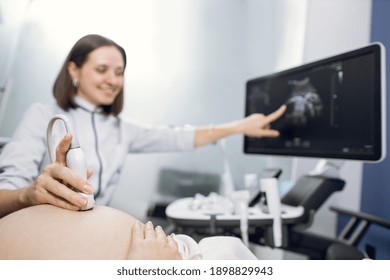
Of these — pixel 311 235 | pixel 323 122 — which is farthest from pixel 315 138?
pixel 311 235

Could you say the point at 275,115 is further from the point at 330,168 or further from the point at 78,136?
the point at 78,136

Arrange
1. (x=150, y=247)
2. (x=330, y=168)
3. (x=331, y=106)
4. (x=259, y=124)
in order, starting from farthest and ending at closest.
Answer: (x=259, y=124), (x=330, y=168), (x=331, y=106), (x=150, y=247)

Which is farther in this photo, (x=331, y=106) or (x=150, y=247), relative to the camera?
(x=331, y=106)

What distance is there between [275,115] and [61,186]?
0.73 m

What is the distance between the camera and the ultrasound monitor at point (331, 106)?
0.83m

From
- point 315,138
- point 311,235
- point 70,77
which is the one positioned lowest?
point 311,235

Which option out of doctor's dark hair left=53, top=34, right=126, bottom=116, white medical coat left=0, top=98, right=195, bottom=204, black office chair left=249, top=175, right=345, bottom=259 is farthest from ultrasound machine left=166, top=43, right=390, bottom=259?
doctor's dark hair left=53, top=34, right=126, bottom=116

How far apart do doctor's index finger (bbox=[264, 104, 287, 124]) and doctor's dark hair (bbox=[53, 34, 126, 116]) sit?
48 centimetres

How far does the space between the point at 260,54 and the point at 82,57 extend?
3.22ft

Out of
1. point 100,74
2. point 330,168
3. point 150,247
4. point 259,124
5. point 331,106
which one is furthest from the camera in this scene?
point 259,124

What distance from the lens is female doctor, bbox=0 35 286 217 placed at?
2.05ft

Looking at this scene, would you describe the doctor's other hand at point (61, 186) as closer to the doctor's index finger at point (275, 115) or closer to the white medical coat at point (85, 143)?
the white medical coat at point (85, 143)

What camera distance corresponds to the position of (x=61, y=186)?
1.98 ft

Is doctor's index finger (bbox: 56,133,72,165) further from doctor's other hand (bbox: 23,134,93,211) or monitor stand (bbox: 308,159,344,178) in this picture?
monitor stand (bbox: 308,159,344,178)
